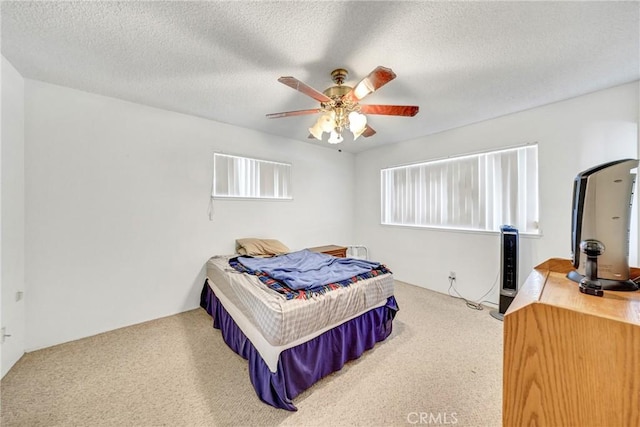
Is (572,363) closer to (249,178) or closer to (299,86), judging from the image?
(299,86)

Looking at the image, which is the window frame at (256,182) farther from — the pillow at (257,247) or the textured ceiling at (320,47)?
the textured ceiling at (320,47)

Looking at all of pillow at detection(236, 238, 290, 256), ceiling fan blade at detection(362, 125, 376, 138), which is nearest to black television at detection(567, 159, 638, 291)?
ceiling fan blade at detection(362, 125, 376, 138)

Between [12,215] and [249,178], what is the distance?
221 centimetres

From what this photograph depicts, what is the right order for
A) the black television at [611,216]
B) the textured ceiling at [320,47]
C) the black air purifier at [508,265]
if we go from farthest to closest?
1. the black air purifier at [508,265]
2. the textured ceiling at [320,47]
3. the black television at [611,216]

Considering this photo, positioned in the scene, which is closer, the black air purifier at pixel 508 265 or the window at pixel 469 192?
the black air purifier at pixel 508 265

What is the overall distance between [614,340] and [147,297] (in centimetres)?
349

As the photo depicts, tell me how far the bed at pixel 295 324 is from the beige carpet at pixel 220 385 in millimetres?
108

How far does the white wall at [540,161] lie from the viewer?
227cm

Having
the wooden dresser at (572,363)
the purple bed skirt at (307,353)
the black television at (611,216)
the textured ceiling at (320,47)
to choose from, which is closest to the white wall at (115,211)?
the textured ceiling at (320,47)

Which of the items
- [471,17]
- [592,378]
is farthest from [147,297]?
[471,17]

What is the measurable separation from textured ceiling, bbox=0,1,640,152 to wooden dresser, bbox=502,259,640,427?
5.36ft

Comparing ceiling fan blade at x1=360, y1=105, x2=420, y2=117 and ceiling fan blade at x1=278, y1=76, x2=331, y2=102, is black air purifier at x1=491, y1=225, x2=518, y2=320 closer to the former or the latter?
ceiling fan blade at x1=360, y1=105, x2=420, y2=117

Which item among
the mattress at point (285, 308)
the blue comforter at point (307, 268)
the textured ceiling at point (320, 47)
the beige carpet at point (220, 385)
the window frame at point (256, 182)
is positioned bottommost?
the beige carpet at point (220, 385)

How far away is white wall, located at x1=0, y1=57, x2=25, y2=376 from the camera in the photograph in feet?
6.02
